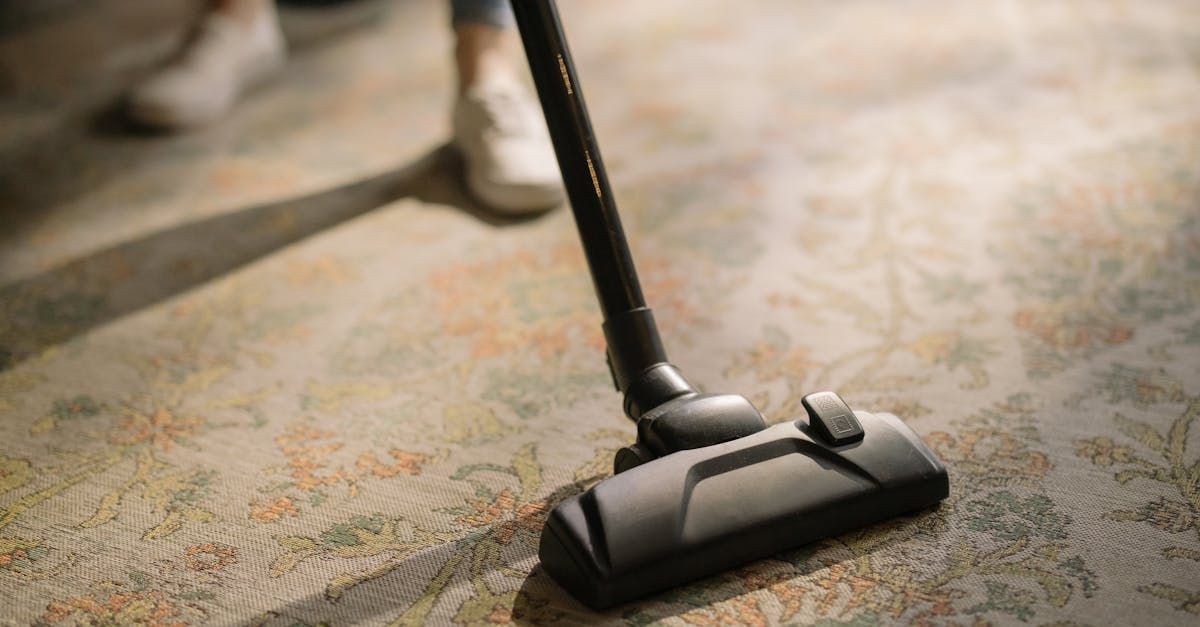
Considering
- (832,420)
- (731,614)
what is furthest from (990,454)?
(731,614)

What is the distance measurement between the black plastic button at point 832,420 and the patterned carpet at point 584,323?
0.26 feet

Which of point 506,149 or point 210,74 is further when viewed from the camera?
point 210,74

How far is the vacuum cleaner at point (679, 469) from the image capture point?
688 mm

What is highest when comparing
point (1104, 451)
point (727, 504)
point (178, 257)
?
point (178, 257)

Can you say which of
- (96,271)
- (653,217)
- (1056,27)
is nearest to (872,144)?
(653,217)

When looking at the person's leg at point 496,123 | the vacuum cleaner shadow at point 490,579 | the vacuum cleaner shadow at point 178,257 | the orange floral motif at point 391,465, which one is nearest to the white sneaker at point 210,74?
the vacuum cleaner shadow at point 178,257

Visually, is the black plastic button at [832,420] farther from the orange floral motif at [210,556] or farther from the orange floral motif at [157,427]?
the orange floral motif at [157,427]

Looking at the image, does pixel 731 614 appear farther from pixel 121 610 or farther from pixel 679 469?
pixel 121 610

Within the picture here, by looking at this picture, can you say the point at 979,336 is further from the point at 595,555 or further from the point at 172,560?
the point at 172,560

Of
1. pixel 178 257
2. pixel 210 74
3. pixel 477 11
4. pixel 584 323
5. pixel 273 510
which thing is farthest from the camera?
pixel 210 74

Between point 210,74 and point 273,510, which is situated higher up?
point 210,74

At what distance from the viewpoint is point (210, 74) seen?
1706mm

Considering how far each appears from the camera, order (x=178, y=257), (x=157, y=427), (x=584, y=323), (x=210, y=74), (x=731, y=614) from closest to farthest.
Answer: (x=731, y=614) → (x=157, y=427) → (x=584, y=323) → (x=178, y=257) → (x=210, y=74)

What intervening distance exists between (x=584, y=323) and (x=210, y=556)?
1.48ft
